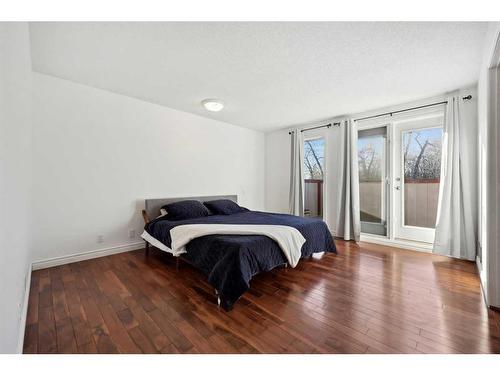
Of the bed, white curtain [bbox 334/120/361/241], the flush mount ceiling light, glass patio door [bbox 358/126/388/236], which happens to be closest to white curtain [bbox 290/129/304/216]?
white curtain [bbox 334/120/361/241]

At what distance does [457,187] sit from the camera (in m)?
2.85

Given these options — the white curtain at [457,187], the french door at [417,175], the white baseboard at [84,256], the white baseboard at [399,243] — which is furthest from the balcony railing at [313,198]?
the white baseboard at [84,256]

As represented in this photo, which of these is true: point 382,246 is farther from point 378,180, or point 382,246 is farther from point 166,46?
point 166,46

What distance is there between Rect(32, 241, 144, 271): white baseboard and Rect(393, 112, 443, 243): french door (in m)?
4.30

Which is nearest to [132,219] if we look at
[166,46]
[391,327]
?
[166,46]

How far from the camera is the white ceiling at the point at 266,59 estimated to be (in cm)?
179

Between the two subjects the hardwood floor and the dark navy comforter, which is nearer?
the hardwood floor

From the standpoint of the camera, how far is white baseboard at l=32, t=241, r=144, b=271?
2.56m

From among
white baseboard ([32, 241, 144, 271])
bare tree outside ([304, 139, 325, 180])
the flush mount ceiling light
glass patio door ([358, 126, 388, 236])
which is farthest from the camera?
bare tree outside ([304, 139, 325, 180])

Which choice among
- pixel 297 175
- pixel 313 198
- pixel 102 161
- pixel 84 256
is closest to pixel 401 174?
pixel 313 198

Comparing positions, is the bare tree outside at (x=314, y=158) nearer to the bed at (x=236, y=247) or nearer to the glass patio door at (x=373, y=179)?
the glass patio door at (x=373, y=179)

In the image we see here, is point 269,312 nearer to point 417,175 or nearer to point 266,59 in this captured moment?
point 266,59

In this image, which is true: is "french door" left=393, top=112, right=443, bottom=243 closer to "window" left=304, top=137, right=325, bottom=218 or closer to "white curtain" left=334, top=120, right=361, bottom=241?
"white curtain" left=334, top=120, right=361, bottom=241

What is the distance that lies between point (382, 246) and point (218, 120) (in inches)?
147
